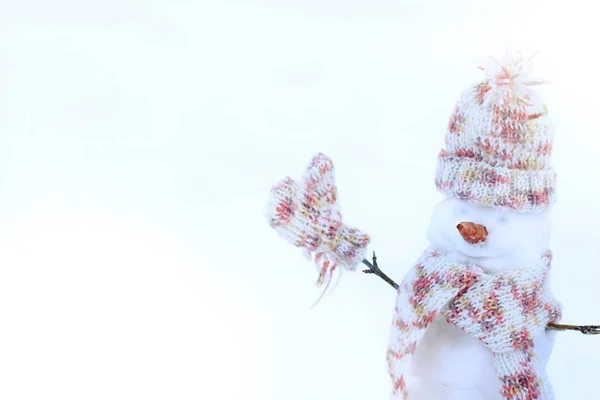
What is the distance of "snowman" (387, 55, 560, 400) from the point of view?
3.29ft

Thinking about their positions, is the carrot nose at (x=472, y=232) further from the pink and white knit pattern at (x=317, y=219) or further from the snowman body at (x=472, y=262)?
the pink and white knit pattern at (x=317, y=219)

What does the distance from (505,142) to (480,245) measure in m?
0.13

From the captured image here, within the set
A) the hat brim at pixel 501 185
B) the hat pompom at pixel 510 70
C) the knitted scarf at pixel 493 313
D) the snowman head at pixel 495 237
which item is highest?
the hat pompom at pixel 510 70

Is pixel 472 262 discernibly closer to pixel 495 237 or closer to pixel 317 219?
pixel 495 237

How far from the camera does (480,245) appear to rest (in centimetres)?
102

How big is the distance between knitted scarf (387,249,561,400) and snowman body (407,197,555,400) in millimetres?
15

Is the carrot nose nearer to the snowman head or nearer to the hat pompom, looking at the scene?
the snowman head

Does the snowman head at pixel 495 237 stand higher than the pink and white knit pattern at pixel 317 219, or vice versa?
the pink and white knit pattern at pixel 317 219

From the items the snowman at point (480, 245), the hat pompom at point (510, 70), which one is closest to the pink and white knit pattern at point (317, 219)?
the snowman at point (480, 245)

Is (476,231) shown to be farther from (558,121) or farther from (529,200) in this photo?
(558,121)

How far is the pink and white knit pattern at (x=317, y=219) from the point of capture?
1010 millimetres

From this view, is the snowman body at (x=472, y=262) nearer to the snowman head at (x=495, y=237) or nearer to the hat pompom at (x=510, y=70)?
the snowman head at (x=495, y=237)

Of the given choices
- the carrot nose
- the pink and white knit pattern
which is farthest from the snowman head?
the pink and white knit pattern

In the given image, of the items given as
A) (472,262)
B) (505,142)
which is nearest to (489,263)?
(472,262)
